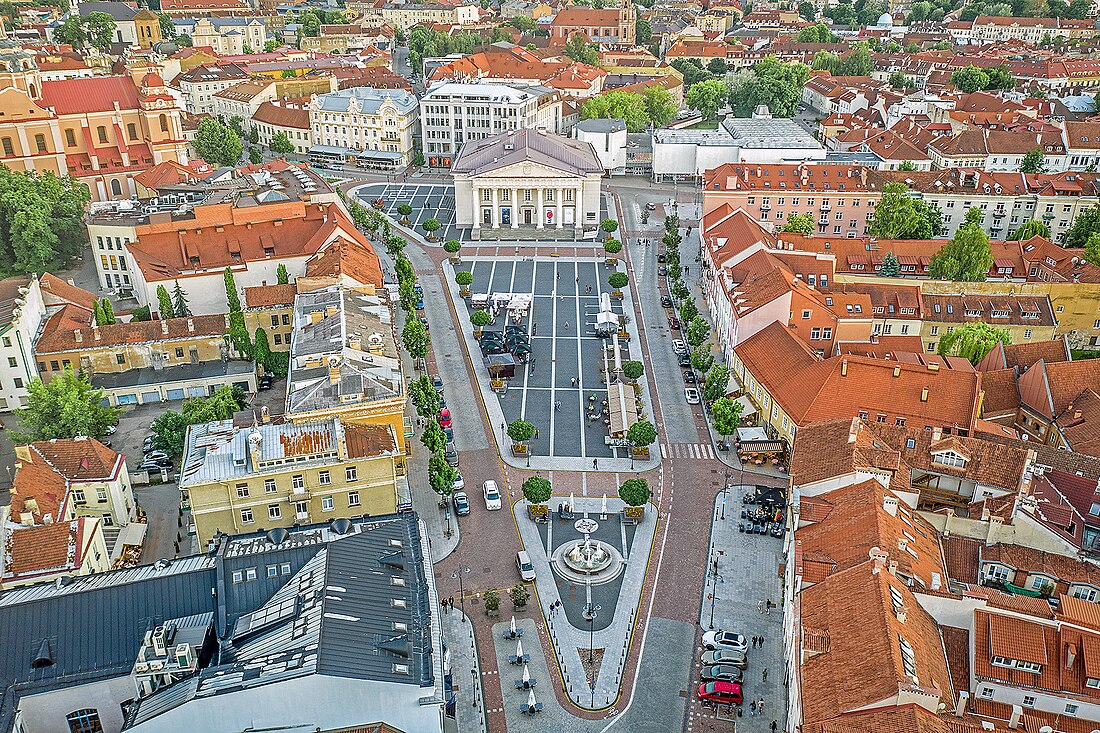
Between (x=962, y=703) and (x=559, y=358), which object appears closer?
(x=962, y=703)

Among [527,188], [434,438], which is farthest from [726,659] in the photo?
[527,188]

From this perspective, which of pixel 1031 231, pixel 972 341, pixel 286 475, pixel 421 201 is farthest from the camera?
pixel 421 201

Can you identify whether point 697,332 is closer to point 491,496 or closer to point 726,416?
point 726,416

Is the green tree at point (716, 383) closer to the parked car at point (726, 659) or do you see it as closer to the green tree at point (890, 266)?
the parked car at point (726, 659)

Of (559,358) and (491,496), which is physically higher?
(559,358)

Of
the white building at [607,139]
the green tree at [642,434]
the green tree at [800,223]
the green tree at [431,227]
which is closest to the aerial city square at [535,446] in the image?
the green tree at [800,223]

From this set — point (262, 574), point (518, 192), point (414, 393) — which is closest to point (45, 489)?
point (262, 574)

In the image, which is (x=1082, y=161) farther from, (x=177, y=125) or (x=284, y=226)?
(x=177, y=125)
